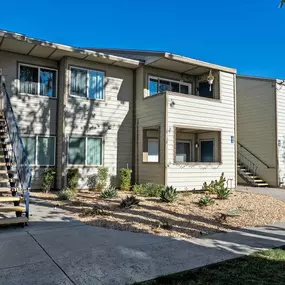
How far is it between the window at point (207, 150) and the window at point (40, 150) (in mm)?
8062

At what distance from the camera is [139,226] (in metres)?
6.81

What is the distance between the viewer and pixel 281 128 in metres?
16.4

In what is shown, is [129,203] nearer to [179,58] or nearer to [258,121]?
[179,58]

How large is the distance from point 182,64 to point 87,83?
474 centimetres

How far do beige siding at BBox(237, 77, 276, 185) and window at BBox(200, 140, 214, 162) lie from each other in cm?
353

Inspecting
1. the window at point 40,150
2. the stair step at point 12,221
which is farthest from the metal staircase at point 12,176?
the window at point 40,150

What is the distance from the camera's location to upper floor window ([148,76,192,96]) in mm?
14738

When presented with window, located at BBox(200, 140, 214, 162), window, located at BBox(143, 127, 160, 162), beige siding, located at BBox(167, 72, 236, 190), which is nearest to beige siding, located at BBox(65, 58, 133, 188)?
window, located at BBox(143, 127, 160, 162)

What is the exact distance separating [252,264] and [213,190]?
8.05 meters

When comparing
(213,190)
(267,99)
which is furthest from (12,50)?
(267,99)

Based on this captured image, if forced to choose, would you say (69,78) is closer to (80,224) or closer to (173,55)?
(173,55)

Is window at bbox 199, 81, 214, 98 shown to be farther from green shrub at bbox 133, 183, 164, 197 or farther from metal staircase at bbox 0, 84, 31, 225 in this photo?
metal staircase at bbox 0, 84, 31, 225

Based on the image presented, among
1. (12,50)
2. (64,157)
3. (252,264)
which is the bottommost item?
(252,264)

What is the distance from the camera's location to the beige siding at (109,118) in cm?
1296
